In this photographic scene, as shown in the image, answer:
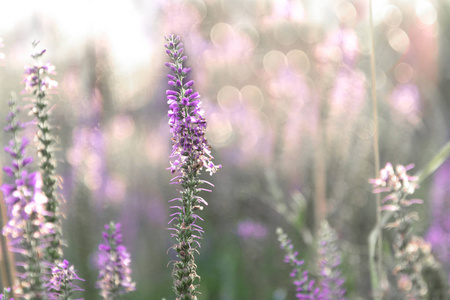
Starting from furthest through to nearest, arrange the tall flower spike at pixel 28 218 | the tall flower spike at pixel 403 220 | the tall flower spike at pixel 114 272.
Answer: the tall flower spike at pixel 403 220, the tall flower spike at pixel 114 272, the tall flower spike at pixel 28 218

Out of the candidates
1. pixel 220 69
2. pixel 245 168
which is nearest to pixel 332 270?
pixel 245 168

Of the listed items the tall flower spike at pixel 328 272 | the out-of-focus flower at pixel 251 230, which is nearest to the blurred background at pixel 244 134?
the out-of-focus flower at pixel 251 230

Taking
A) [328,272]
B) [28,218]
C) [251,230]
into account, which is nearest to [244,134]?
[251,230]

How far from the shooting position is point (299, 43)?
17.3ft

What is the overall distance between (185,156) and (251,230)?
3286mm

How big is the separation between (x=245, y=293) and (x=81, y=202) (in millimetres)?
1485

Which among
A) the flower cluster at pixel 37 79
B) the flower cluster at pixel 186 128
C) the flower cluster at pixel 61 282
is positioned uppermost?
the flower cluster at pixel 37 79

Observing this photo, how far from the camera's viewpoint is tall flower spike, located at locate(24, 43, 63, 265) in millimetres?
1298

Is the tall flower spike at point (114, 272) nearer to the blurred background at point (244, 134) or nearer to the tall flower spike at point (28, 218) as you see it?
the tall flower spike at point (28, 218)

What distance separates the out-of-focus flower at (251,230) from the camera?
4469 millimetres

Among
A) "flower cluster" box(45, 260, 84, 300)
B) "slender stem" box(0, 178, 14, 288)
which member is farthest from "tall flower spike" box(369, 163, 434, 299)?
"slender stem" box(0, 178, 14, 288)

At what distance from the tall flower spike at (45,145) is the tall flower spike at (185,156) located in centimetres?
31

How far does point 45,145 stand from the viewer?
1343 millimetres

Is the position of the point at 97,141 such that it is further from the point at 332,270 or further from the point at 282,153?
the point at 332,270
